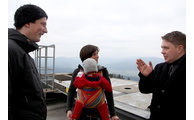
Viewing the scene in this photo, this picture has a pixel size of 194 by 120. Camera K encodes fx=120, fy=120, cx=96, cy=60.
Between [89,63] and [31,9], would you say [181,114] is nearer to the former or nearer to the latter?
[89,63]

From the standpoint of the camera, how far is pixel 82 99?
1.58 m

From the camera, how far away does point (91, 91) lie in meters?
1.57

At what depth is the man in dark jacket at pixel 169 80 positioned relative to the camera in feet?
4.36

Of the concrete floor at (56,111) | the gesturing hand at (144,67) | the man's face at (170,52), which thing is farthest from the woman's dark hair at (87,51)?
the concrete floor at (56,111)

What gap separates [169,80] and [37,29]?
1.56 metres

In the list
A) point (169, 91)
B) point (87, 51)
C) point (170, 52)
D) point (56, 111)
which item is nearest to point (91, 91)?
point (87, 51)

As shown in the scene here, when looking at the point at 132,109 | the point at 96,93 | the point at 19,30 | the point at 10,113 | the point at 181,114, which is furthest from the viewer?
the point at 132,109

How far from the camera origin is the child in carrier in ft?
5.09

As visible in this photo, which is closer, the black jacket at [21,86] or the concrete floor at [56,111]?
the black jacket at [21,86]

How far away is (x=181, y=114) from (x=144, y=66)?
2.12ft

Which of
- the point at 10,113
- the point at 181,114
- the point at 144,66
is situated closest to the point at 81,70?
the point at 144,66

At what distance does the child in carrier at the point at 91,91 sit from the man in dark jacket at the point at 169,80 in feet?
1.82

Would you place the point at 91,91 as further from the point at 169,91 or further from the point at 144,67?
the point at 169,91

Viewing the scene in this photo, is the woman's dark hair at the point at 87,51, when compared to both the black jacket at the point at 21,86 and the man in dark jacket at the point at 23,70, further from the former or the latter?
the black jacket at the point at 21,86
